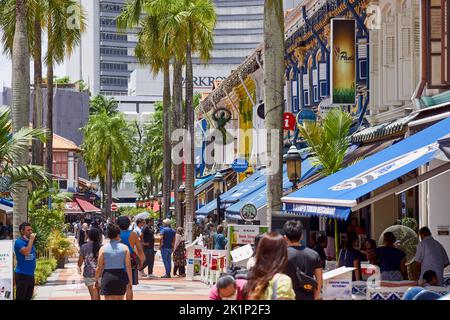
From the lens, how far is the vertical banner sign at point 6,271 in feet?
54.1

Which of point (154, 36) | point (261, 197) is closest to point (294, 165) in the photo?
point (261, 197)

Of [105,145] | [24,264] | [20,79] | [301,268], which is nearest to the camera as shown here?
[301,268]

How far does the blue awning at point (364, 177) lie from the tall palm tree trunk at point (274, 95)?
8.34 ft

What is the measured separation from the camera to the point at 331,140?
85.7 feet

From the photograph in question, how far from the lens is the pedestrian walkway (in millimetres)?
22922

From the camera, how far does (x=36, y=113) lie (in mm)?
40688

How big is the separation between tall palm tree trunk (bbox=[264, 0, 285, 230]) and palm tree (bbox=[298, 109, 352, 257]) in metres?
3.65

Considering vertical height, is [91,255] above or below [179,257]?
above

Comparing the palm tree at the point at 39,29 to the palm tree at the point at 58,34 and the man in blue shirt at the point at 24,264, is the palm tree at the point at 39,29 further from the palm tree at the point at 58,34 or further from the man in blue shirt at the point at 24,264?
the man in blue shirt at the point at 24,264

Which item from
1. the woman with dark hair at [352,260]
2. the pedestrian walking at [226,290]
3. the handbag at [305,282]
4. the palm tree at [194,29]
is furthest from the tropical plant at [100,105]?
the pedestrian walking at [226,290]

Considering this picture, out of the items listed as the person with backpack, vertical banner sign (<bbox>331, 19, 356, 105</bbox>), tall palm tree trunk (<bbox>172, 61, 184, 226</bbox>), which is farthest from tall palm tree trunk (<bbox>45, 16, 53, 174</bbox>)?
the person with backpack

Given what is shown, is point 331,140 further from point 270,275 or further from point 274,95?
point 270,275

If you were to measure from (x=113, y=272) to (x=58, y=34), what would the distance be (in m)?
27.3

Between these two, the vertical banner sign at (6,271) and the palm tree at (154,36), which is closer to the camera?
the vertical banner sign at (6,271)
